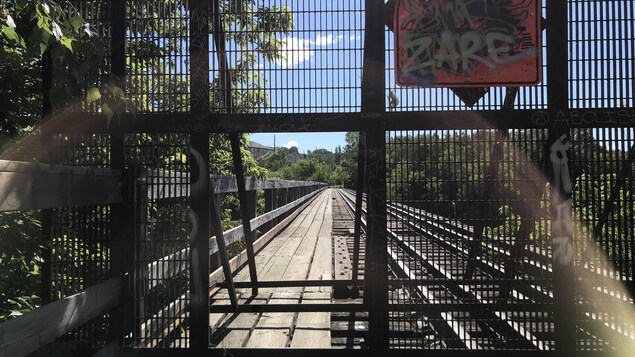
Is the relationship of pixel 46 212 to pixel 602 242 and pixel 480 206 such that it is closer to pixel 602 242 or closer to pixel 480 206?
pixel 480 206

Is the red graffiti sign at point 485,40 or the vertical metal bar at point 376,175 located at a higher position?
the red graffiti sign at point 485,40

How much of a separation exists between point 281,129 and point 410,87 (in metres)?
1.17

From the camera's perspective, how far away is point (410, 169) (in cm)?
425

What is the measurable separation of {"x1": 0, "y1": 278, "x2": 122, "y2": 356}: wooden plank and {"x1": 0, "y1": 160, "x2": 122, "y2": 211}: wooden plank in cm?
65

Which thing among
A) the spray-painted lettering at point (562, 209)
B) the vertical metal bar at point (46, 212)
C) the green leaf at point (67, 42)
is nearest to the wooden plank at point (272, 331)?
the vertical metal bar at point (46, 212)

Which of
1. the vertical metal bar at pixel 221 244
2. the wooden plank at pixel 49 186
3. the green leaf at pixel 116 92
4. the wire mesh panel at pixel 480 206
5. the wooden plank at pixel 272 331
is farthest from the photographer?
the wooden plank at pixel 272 331

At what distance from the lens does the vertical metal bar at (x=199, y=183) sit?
4.03 m

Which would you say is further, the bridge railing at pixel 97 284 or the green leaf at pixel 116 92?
the green leaf at pixel 116 92

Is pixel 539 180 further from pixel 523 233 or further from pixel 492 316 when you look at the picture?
pixel 492 316

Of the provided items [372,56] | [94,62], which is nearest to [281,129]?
[372,56]

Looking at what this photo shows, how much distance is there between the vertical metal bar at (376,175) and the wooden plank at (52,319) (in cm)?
217

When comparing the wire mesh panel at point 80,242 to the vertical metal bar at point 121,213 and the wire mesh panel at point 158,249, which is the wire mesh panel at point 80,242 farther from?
the wire mesh panel at point 158,249

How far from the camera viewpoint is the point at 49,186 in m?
2.84

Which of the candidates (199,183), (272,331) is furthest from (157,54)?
(272,331)
